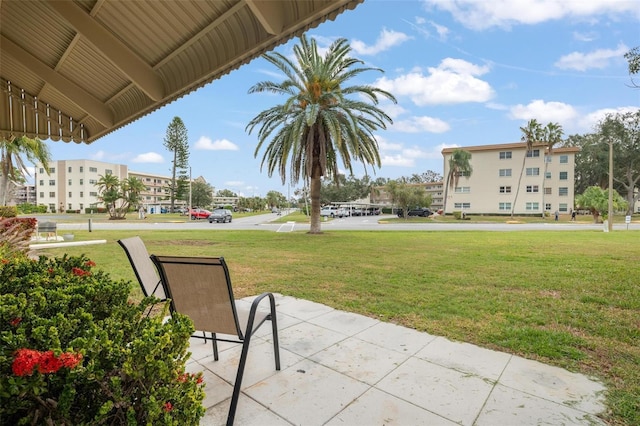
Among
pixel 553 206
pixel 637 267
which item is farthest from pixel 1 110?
pixel 553 206

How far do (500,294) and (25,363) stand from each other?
5.73m

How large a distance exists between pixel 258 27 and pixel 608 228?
2567 centimetres

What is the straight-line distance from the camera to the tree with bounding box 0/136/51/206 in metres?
18.6

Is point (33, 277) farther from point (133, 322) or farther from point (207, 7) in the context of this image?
point (207, 7)

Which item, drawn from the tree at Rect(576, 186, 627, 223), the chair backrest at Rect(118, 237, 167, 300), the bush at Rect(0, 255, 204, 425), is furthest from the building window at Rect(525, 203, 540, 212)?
the bush at Rect(0, 255, 204, 425)

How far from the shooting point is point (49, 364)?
896mm

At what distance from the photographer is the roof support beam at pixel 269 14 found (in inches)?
118

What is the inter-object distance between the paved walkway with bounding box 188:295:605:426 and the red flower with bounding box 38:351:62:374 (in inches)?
56.3

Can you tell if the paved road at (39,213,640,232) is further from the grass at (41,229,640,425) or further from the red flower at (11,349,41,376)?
the red flower at (11,349,41,376)

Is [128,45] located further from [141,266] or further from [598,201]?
[598,201]

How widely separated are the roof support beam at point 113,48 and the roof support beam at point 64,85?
1669mm

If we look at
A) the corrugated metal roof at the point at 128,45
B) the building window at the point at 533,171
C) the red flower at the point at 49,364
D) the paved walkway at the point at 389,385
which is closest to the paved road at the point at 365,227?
the corrugated metal roof at the point at 128,45

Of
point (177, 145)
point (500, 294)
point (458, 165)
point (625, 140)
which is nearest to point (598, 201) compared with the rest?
point (458, 165)

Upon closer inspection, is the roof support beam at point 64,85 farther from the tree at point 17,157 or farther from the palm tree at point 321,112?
the tree at point 17,157
